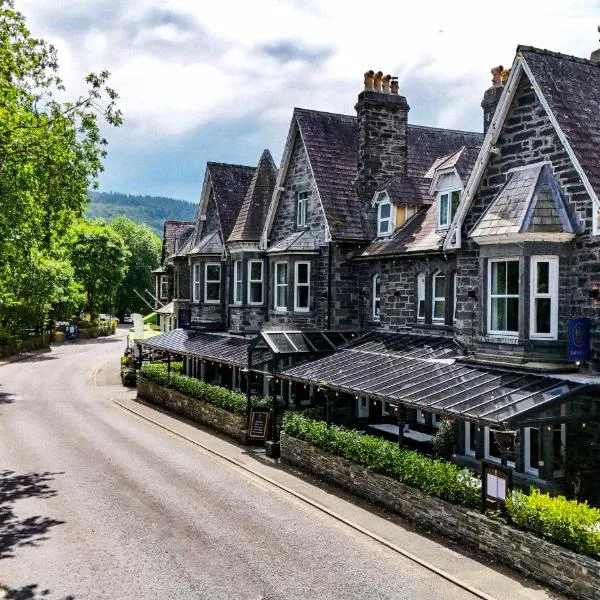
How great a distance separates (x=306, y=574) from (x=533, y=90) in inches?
527

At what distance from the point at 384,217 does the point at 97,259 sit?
5760 cm

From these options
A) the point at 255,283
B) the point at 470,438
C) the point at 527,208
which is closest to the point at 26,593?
the point at 470,438

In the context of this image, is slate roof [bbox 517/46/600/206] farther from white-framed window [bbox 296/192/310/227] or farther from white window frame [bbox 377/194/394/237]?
white-framed window [bbox 296/192/310/227]

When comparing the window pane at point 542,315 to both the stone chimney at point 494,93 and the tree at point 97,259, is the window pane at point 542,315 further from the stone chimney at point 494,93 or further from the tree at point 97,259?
the tree at point 97,259

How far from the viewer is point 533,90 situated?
679 inches

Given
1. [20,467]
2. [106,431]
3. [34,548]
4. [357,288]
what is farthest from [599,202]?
[106,431]

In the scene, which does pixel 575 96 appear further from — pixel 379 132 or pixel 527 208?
pixel 379 132

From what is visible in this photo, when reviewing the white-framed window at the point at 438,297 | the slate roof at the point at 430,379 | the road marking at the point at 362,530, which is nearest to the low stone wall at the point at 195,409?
the road marking at the point at 362,530

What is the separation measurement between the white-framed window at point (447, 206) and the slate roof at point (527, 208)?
15.1ft

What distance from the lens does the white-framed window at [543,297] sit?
1627 centimetres

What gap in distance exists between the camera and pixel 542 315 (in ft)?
54.1

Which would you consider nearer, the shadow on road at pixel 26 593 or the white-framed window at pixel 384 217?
the shadow on road at pixel 26 593

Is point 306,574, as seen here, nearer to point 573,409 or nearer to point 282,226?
point 573,409

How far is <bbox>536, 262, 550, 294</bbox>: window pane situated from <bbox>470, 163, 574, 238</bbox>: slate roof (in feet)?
3.44
